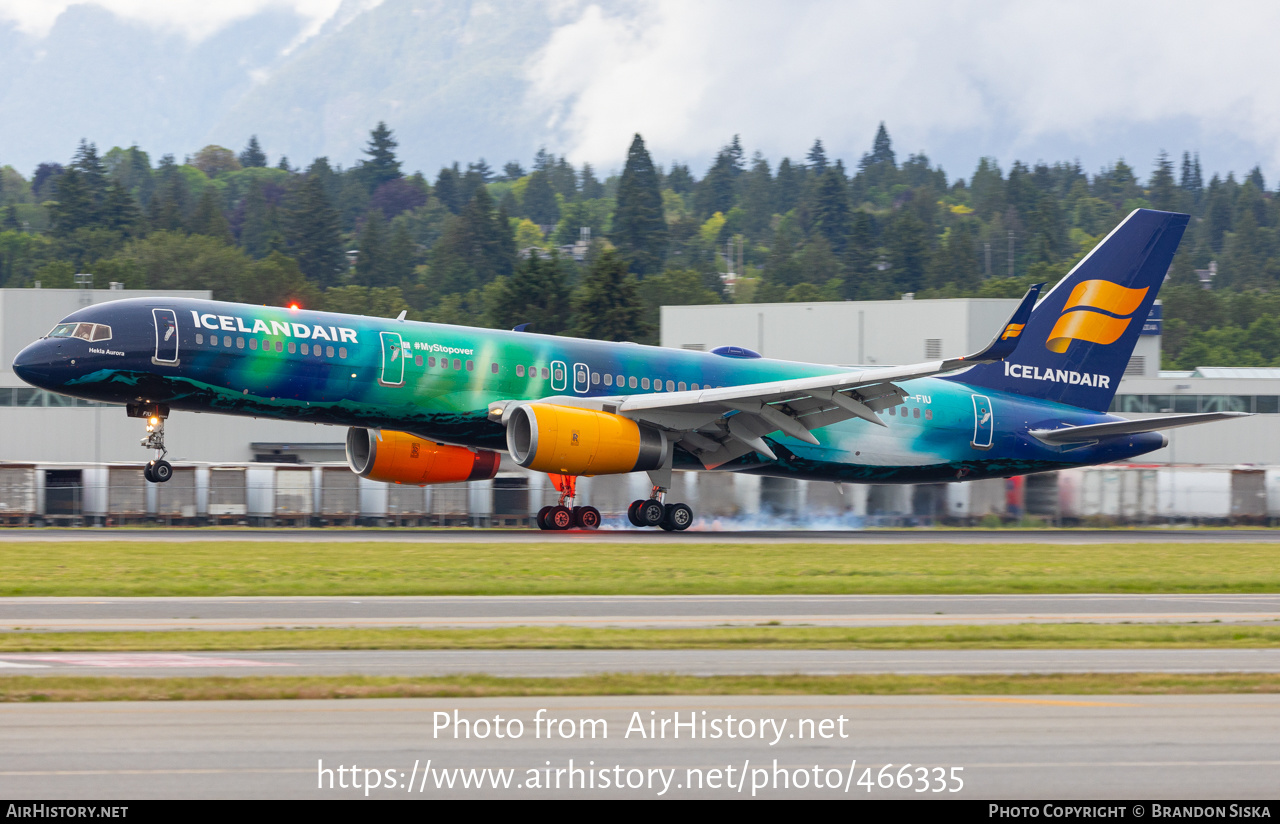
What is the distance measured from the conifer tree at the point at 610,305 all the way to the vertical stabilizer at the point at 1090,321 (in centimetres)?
7188

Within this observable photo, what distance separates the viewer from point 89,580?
80.1 feet

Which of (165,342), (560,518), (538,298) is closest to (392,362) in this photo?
(165,342)

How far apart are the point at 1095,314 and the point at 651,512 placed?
15.7 meters

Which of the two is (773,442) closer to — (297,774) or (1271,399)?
(297,774)

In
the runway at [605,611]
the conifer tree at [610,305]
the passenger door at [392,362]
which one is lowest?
the runway at [605,611]

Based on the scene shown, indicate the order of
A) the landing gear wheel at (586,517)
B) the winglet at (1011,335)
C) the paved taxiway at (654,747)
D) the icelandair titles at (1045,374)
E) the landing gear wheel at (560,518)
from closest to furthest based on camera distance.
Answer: the paved taxiway at (654,747)
the winglet at (1011,335)
the landing gear wheel at (560,518)
the landing gear wheel at (586,517)
the icelandair titles at (1045,374)

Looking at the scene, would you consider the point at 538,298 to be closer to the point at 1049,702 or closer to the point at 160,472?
the point at 160,472

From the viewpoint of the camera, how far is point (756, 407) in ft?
122

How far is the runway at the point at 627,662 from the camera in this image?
15.0 meters

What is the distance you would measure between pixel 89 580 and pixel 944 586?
1510 cm

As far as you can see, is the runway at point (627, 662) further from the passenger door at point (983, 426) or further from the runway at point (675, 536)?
the passenger door at point (983, 426)

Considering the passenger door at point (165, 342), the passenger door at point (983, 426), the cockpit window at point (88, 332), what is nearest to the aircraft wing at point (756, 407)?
the passenger door at point (983, 426)

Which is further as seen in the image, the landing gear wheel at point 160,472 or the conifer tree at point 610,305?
the conifer tree at point 610,305
